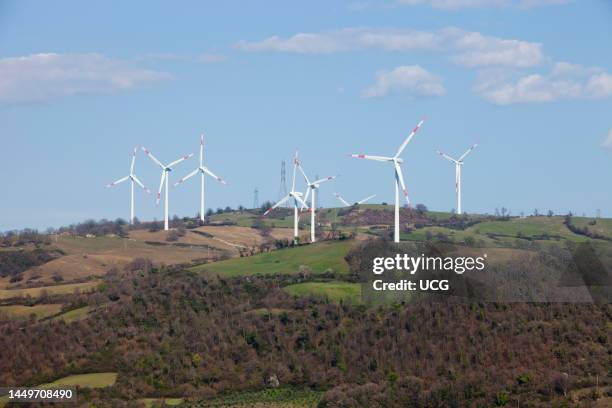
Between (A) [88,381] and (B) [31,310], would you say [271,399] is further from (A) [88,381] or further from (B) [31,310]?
(B) [31,310]

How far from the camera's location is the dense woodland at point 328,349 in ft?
363

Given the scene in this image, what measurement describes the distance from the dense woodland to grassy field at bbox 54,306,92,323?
6.46 ft

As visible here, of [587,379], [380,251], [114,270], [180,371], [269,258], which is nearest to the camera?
[587,379]

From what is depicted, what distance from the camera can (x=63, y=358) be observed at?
13112cm

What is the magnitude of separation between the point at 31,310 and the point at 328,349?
41.9 metres

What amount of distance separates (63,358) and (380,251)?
43218 mm

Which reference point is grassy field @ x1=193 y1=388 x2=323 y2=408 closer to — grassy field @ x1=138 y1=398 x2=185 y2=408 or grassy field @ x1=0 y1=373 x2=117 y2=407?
grassy field @ x1=138 y1=398 x2=185 y2=408

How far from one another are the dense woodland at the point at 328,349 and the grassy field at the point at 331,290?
191cm

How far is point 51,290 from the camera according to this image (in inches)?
6698

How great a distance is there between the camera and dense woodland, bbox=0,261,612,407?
11056 centimetres

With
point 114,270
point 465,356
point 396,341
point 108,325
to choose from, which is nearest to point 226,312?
point 108,325

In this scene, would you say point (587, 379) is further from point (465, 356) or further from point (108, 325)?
point (108, 325)

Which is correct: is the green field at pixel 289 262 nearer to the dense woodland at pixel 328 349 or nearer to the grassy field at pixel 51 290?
the dense woodland at pixel 328 349
